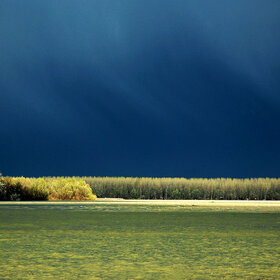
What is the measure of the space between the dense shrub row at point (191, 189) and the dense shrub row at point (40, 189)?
8240mm

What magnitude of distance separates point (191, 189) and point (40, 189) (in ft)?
41.0

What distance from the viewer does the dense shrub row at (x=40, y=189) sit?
2650 cm

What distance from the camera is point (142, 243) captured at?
7641 millimetres

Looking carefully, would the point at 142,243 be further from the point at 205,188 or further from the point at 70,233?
the point at 205,188

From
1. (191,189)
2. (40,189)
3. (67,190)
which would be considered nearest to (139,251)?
(40,189)

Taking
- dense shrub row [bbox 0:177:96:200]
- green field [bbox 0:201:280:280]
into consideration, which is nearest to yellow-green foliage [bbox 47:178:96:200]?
dense shrub row [bbox 0:177:96:200]

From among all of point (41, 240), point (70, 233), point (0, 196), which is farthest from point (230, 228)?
point (0, 196)

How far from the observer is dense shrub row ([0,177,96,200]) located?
26.5m

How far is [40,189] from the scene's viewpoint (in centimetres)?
2698

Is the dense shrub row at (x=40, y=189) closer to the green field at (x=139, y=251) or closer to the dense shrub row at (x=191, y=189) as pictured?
the dense shrub row at (x=191, y=189)

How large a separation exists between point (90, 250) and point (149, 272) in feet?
5.95

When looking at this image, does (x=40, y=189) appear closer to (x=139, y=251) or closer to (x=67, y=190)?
(x=67, y=190)

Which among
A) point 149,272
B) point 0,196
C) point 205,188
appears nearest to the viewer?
point 149,272

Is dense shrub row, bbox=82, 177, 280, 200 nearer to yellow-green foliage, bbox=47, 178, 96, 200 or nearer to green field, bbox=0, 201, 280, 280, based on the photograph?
yellow-green foliage, bbox=47, 178, 96, 200
